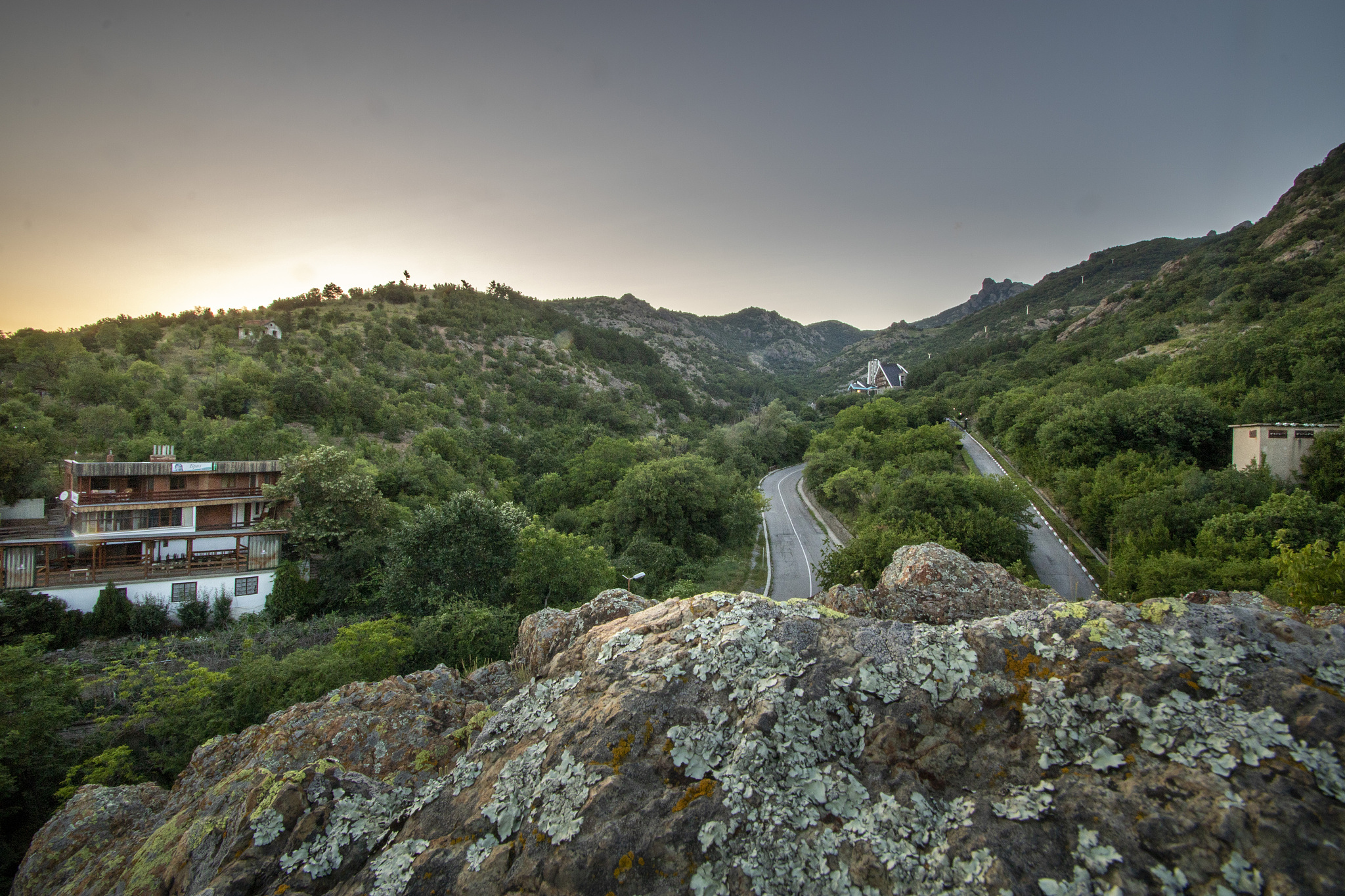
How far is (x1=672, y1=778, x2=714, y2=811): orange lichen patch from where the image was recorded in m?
3.54

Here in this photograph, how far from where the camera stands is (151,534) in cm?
2238

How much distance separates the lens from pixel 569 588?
18359 millimetres

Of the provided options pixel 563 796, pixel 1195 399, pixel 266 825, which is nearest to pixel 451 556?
pixel 266 825

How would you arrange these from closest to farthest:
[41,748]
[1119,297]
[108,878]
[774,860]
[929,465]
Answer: [774,860], [108,878], [41,748], [929,465], [1119,297]

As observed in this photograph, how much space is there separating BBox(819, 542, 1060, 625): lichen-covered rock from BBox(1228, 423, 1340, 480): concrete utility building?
19.4m

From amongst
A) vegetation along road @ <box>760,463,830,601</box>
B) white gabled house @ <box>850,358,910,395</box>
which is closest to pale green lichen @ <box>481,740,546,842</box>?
vegetation along road @ <box>760,463,830,601</box>

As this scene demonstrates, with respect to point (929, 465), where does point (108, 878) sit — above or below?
below

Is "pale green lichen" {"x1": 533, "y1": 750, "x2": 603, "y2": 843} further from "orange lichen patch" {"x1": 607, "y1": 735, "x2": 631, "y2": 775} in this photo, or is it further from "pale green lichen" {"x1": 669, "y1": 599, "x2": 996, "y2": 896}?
"pale green lichen" {"x1": 669, "y1": 599, "x2": 996, "y2": 896}

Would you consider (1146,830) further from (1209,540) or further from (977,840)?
(1209,540)

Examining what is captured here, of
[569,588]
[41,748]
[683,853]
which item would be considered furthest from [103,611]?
[683,853]

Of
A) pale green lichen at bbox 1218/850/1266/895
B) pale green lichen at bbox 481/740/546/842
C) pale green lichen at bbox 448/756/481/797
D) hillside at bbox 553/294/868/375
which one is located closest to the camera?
pale green lichen at bbox 1218/850/1266/895

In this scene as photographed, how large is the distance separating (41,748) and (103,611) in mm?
10287

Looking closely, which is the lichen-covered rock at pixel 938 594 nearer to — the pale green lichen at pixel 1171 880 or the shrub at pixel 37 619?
the pale green lichen at pixel 1171 880

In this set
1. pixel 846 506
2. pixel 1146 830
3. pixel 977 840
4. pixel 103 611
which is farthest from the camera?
pixel 846 506
